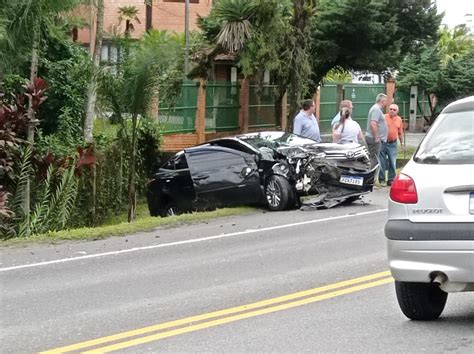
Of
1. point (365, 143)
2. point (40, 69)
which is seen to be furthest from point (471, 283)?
point (40, 69)

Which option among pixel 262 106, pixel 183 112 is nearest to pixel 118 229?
pixel 183 112

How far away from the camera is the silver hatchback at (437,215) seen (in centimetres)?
614

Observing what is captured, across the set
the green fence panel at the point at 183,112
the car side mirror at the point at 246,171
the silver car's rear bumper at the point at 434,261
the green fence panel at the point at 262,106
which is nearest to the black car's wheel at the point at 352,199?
the car side mirror at the point at 246,171

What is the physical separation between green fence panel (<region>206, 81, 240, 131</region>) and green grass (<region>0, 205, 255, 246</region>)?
915 centimetres

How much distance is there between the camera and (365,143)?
17.3 m

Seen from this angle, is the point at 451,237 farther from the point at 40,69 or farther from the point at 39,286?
the point at 40,69

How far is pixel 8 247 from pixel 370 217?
562 centimetres

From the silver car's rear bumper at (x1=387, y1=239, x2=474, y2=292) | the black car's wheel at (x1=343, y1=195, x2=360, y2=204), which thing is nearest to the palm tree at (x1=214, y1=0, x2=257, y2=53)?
the black car's wheel at (x1=343, y1=195, x2=360, y2=204)

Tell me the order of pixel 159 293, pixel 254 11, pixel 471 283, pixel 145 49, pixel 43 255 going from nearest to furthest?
pixel 471 283 → pixel 159 293 → pixel 43 255 → pixel 145 49 → pixel 254 11

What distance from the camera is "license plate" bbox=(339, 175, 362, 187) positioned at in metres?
14.4

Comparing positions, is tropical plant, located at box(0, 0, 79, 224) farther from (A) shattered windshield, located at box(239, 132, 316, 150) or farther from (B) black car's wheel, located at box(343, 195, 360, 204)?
(B) black car's wheel, located at box(343, 195, 360, 204)

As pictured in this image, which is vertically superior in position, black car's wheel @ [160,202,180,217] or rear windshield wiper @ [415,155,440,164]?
rear windshield wiper @ [415,155,440,164]

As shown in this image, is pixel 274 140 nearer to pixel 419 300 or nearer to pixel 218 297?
pixel 218 297

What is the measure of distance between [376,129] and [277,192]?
386 centimetres
